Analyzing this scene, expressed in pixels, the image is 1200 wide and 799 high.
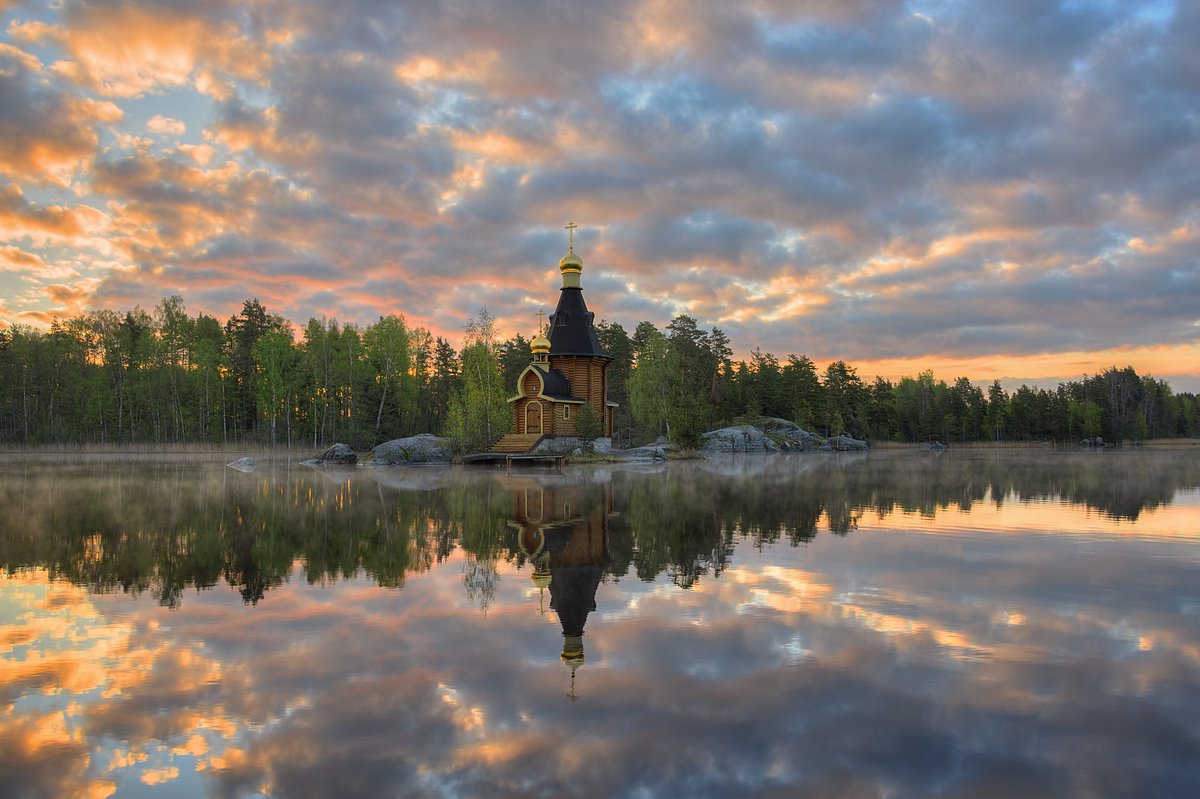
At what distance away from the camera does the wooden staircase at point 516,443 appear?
154 feet

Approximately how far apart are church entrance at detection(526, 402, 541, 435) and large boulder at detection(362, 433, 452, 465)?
19.5ft

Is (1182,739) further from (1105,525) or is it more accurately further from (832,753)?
(1105,525)

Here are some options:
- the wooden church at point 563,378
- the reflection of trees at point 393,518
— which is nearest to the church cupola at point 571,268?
the wooden church at point 563,378

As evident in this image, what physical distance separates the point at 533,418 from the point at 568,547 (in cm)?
3781

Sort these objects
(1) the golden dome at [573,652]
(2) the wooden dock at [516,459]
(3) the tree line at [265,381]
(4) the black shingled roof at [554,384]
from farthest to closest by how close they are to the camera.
Answer: 1. (3) the tree line at [265,381]
2. (4) the black shingled roof at [554,384]
3. (2) the wooden dock at [516,459]
4. (1) the golden dome at [573,652]

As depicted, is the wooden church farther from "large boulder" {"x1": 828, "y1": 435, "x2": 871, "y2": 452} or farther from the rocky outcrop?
"large boulder" {"x1": 828, "y1": 435, "x2": 871, "y2": 452}

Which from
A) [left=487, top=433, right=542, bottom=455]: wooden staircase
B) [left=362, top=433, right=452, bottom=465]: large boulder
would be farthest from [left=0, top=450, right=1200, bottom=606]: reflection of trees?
[left=362, top=433, right=452, bottom=465]: large boulder

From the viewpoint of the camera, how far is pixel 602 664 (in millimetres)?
6359

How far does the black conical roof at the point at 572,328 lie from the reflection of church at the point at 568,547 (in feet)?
94.2

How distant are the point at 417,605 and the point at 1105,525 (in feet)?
50.6

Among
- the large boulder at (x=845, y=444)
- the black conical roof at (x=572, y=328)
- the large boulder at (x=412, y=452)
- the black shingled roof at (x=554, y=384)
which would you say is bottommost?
the large boulder at (x=845, y=444)

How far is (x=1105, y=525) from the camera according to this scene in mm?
15547

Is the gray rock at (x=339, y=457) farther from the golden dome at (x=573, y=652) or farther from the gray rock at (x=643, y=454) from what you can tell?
the golden dome at (x=573, y=652)

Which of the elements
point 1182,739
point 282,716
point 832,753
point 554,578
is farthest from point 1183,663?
point 282,716
